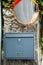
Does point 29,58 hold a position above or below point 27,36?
below

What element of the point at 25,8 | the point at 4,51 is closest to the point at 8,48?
the point at 4,51

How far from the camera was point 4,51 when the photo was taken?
16.0 feet

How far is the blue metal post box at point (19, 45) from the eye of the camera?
15.7ft

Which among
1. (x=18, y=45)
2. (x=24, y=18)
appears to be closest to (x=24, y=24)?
(x=24, y=18)

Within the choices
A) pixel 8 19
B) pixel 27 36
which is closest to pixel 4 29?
pixel 8 19

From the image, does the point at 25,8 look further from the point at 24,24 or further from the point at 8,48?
the point at 8,48

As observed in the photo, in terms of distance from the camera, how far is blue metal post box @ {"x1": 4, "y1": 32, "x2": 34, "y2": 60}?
4.79 metres

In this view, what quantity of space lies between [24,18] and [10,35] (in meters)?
0.44

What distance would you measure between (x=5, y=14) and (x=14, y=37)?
51 cm

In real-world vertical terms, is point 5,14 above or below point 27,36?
above

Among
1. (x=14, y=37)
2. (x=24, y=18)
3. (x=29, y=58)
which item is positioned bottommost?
(x=29, y=58)

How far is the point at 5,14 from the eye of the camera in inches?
199

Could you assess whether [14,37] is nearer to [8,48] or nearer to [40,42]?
[8,48]

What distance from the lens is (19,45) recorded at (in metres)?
Answer: 4.82
